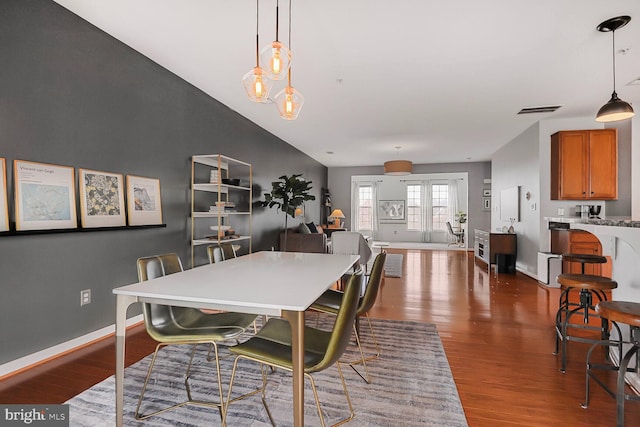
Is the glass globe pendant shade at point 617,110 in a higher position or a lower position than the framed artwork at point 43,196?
higher

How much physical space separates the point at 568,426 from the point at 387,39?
121 inches

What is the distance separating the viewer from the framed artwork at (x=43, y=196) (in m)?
2.21

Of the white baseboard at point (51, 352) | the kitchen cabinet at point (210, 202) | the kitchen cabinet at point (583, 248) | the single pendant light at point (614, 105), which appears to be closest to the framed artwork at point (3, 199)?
the white baseboard at point (51, 352)

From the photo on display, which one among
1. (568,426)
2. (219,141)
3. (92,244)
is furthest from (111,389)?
(219,141)

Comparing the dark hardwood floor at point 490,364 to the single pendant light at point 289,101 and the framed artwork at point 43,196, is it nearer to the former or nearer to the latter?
the framed artwork at point 43,196

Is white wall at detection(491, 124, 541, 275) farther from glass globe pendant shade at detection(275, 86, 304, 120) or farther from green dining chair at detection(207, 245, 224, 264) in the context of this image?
green dining chair at detection(207, 245, 224, 264)

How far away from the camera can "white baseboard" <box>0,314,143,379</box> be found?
2.17 metres

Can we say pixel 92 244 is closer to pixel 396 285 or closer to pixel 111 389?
pixel 111 389

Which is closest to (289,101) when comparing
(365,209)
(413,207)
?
(365,209)

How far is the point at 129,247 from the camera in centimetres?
311

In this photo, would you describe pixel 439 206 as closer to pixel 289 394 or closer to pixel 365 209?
pixel 365 209

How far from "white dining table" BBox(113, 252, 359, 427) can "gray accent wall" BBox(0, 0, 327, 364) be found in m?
1.30

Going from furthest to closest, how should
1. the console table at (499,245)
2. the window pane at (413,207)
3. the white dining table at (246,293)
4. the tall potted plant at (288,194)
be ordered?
the window pane at (413,207)
the console table at (499,245)
the tall potted plant at (288,194)
the white dining table at (246,293)

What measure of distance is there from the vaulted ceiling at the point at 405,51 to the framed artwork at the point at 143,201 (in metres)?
1.32
